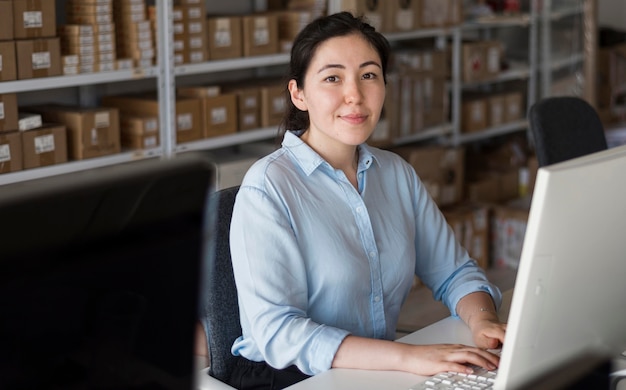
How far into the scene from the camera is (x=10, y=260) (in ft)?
2.01

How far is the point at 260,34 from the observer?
3.69 metres

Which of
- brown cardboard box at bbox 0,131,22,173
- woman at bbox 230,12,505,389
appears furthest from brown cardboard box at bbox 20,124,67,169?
woman at bbox 230,12,505,389

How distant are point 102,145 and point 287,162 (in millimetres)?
1492

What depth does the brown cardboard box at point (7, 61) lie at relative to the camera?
111 inches

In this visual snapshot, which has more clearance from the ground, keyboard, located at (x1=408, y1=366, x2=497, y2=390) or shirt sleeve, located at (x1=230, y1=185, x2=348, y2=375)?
shirt sleeve, located at (x1=230, y1=185, x2=348, y2=375)

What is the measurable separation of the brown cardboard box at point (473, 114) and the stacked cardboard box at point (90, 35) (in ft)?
7.45

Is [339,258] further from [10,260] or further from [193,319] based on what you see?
[10,260]

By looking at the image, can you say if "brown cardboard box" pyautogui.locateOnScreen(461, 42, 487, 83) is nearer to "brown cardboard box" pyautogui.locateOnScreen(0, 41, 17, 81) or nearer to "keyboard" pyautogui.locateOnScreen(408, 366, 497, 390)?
"brown cardboard box" pyautogui.locateOnScreen(0, 41, 17, 81)

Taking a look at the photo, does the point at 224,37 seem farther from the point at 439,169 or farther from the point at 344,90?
the point at 344,90

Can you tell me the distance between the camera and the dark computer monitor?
0.63m

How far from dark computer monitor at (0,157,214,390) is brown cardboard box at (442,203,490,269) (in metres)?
3.78

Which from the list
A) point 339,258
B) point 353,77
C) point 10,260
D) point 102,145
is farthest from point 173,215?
point 102,145

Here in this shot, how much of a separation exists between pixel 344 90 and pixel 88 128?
151 cm

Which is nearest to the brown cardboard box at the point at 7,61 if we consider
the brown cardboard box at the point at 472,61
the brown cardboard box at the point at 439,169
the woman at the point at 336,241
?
the woman at the point at 336,241
